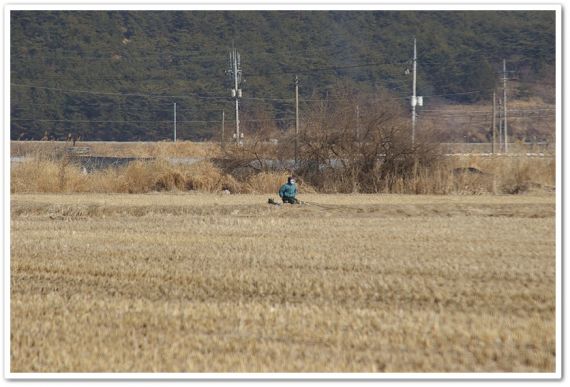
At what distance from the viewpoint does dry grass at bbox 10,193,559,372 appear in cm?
977

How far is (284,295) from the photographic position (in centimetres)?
1315

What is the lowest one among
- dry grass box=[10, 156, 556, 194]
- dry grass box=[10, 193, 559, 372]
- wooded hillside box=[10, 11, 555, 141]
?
dry grass box=[10, 193, 559, 372]

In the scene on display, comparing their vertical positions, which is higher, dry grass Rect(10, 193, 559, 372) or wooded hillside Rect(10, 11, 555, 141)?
wooded hillside Rect(10, 11, 555, 141)

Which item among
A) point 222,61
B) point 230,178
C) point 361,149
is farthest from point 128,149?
point 361,149

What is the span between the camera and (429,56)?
78.0 m

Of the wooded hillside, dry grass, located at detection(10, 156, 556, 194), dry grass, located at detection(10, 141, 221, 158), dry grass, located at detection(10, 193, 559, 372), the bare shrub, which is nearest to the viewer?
dry grass, located at detection(10, 193, 559, 372)

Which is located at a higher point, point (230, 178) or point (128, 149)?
point (128, 149)

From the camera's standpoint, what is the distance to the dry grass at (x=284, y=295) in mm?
9766

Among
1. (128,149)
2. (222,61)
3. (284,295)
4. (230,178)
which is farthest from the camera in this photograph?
(222,61)

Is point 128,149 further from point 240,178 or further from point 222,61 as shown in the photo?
point 240,178

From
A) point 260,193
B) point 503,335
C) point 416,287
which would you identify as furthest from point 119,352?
point 260,193

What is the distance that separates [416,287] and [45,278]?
5612 mm

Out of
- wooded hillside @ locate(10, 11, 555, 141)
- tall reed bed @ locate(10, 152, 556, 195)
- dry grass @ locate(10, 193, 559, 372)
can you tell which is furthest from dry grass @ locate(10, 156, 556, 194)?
wooded hillside @ locate(10, 11, 555, 141)

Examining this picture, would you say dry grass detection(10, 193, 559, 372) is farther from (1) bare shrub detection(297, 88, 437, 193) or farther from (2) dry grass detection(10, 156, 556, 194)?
(1) bare shrub detection(297, 88, 437, 193)
